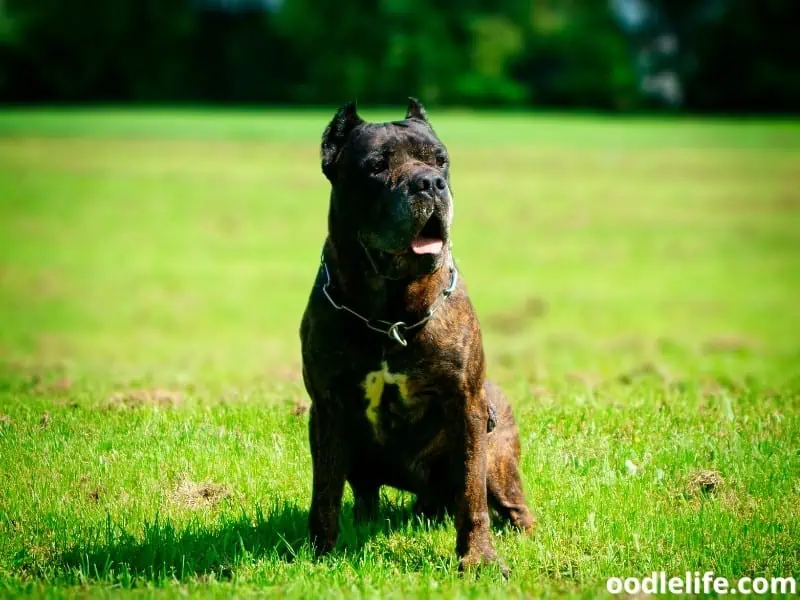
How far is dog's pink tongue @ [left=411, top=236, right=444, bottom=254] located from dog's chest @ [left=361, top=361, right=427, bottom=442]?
1.93ft

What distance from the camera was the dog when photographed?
515 centimetres

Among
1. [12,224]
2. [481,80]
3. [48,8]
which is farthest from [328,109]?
[12,224]

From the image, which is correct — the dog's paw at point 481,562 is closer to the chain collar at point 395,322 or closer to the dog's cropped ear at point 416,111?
the chain collar at point 395,322

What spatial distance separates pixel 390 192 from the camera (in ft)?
16.8

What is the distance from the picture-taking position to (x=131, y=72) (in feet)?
255

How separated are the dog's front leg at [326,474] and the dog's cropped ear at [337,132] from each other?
1301 mm

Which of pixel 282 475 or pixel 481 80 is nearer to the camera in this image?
pixel 282 475

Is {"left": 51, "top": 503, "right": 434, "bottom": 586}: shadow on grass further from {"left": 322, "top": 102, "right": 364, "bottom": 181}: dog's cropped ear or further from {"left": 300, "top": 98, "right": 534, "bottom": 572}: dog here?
{"left": 322, "top": 102, "right": 364, "bottom": 181}: dog's cropped ear

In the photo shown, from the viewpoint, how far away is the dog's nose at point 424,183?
502 centimetres

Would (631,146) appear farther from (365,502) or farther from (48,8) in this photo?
(48,8)

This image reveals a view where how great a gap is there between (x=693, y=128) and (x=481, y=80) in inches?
1092

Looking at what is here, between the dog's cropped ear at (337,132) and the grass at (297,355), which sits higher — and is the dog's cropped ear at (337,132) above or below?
above

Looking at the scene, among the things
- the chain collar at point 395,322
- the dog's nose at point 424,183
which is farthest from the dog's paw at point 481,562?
the dog's nose at point 424,183

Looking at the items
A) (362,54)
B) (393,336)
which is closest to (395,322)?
(393,336)
